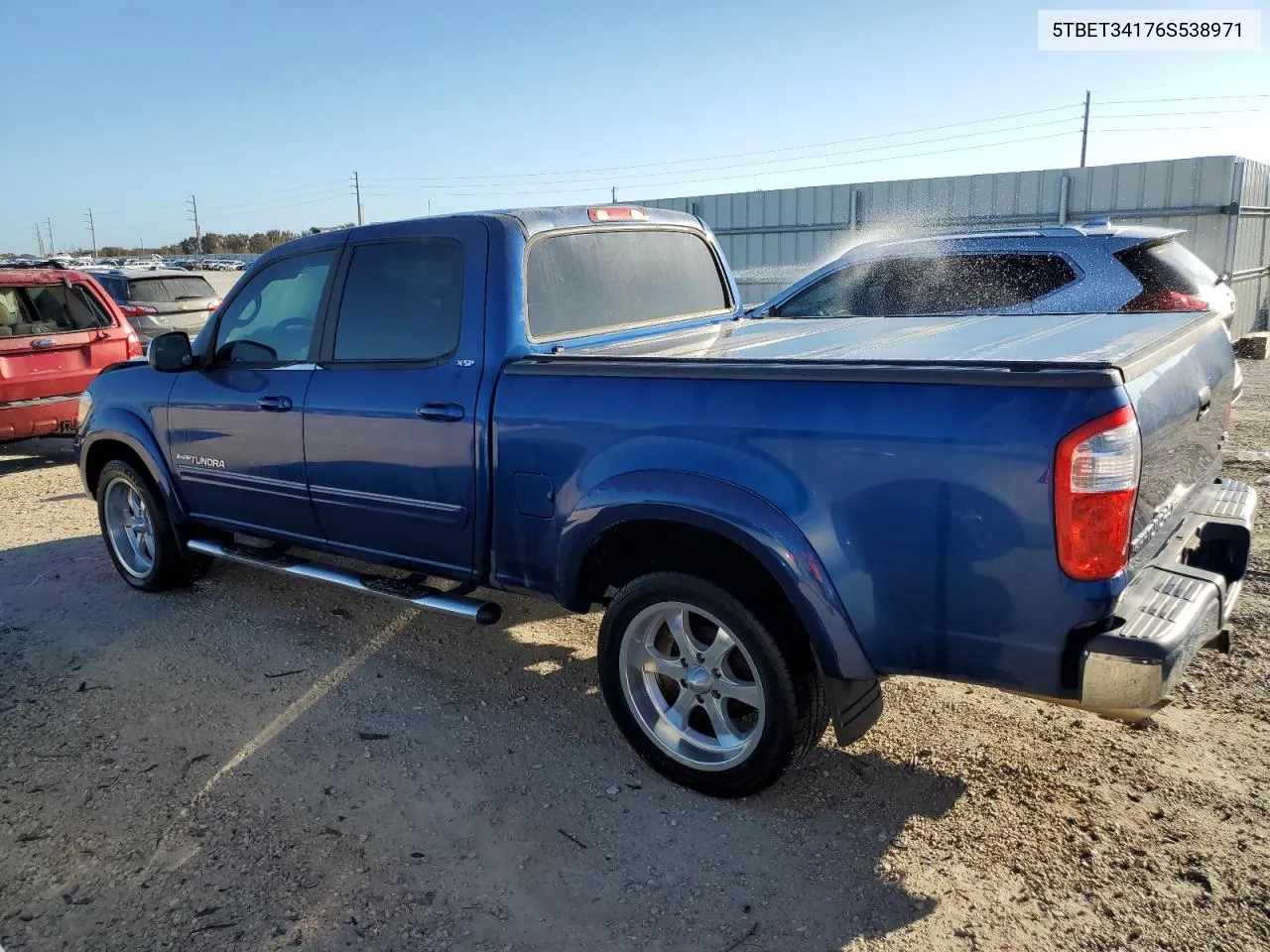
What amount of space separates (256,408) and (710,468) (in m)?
2.57

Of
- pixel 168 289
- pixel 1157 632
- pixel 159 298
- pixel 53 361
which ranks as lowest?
pixel 1157 632

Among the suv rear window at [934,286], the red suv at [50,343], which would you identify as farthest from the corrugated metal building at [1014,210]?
the red suv at [50,343]

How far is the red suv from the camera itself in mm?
8516

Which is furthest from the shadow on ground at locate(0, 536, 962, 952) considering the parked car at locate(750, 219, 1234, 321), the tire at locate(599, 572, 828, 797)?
the parked car at locate(750, 219, 1234, 321)

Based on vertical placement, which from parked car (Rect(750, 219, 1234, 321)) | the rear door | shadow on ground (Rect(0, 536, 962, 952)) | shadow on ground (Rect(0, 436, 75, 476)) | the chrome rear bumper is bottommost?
shadow on ground (Rect(0, 436, 75, 476))

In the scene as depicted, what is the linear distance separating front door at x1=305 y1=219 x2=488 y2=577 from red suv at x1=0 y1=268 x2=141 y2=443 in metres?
5.68

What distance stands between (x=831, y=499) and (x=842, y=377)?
344mm

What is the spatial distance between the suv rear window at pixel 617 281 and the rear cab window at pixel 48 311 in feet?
22.4

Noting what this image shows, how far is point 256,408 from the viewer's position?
14.8ft

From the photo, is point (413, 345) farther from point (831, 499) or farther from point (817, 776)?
point (817, 776)

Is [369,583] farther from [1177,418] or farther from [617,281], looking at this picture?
[1177,418]

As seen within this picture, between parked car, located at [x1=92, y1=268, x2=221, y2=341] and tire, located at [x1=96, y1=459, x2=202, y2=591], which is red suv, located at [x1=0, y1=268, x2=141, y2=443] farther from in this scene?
tire, located at [x1=96, y1=459, x2=202, y2=591]

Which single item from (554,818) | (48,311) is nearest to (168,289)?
(48,311)

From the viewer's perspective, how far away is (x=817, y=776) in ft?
11.1
